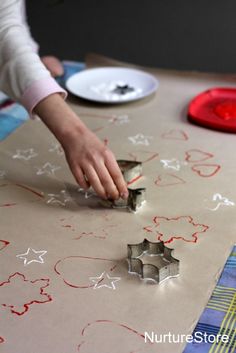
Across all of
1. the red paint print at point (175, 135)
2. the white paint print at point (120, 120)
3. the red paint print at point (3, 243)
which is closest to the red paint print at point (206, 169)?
the red paint print at point (175, 135)

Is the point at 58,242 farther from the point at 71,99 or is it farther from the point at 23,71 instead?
the point at 71,99

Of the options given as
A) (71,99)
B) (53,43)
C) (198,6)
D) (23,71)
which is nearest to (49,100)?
(23,71)

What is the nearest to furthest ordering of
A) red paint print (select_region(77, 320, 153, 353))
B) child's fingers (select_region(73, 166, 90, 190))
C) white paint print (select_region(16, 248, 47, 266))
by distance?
red paint print (select_region(77, 320, 153, 353))
white paint print (select_region(16, 248, 47, 266))
child's fingers (select_region(73, 166, 90, 190))

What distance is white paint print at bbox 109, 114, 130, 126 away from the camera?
1054 mm

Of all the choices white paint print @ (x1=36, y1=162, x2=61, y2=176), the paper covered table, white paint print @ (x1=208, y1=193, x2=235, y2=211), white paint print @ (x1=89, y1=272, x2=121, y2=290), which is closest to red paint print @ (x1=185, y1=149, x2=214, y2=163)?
the paper covered table

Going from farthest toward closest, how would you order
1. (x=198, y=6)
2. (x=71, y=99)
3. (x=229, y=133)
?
(x=198, y=6), (x=71, y=99), (x=229, y=133)

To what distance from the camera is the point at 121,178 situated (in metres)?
0.77

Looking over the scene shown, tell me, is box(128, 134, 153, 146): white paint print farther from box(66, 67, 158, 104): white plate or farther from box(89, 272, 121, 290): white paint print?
box(89, 272, 121, 290): white paint print

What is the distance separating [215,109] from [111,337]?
2.06 feet

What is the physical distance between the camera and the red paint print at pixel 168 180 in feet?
2.78

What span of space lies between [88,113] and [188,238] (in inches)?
17.9

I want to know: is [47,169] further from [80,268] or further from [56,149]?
[80,268]

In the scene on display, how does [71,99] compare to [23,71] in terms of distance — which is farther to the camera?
[71,99]

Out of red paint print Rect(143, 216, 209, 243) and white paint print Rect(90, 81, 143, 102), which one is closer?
red paint print Rect(143, 216, 209, 243)
